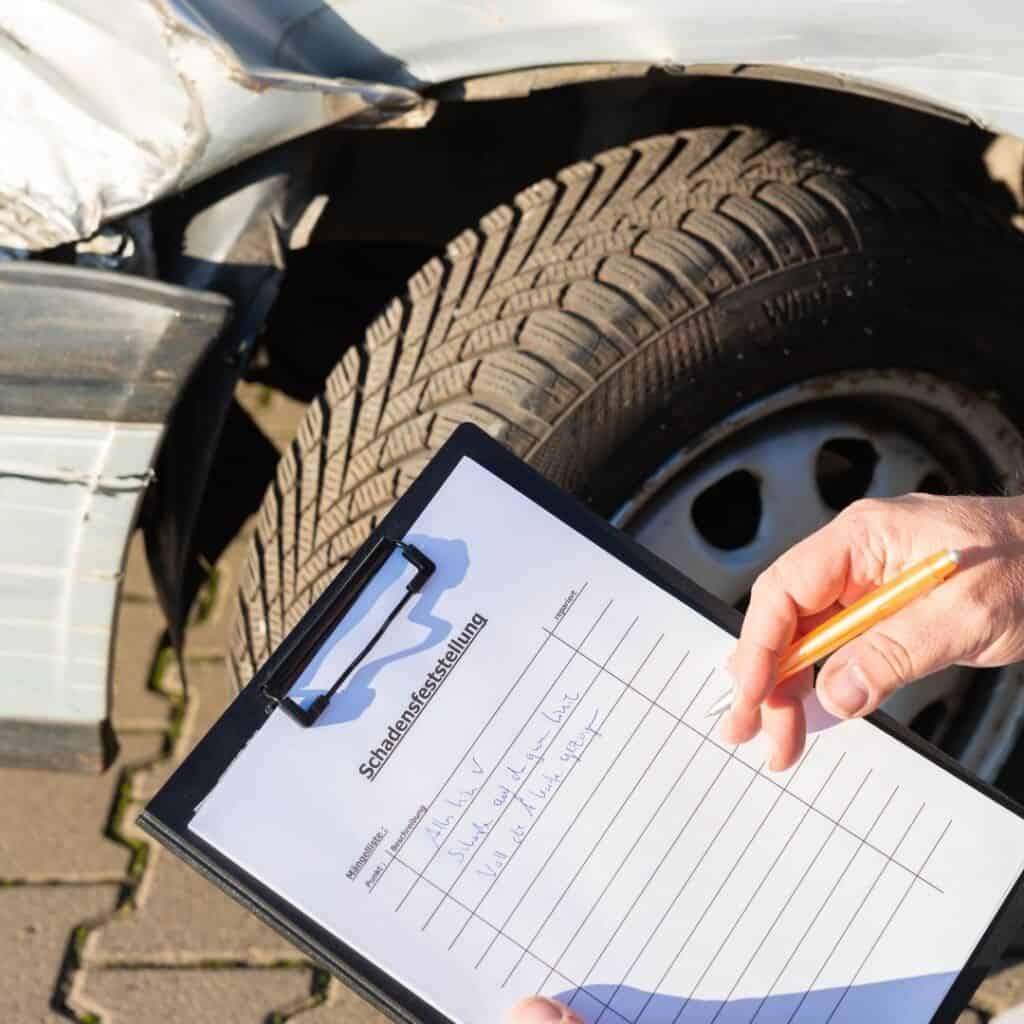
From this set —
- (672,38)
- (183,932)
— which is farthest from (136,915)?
(672,38)

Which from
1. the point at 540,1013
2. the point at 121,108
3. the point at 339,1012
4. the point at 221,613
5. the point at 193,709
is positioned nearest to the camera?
the point at 540,1013

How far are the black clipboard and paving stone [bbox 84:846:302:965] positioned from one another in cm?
112

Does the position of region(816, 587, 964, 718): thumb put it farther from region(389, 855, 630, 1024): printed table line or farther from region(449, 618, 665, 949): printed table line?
region(389, 855, 630, 1024): printed table line

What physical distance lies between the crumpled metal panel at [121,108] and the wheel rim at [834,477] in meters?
0.50

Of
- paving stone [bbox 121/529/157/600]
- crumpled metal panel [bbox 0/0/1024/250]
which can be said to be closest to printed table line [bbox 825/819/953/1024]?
crumpled metal panel [bbox 0/0/1024/250]

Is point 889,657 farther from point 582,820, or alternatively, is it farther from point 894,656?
point 582,820

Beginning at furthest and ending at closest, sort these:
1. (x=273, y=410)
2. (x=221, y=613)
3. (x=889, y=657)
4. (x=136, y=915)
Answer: (x=273, y=410)
(x=221, y=613)
(x=136, y=915)
(x=889, y=657)

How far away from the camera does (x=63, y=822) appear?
84.4 inches

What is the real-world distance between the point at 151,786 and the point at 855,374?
133cm

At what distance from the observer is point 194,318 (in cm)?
127

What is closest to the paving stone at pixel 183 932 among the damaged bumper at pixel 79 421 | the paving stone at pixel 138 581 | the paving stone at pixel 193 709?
the paving stone at pixel 193 709

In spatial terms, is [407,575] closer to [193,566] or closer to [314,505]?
[314,505]

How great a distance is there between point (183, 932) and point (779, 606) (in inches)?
52.5

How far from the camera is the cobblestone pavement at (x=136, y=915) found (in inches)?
76.1
